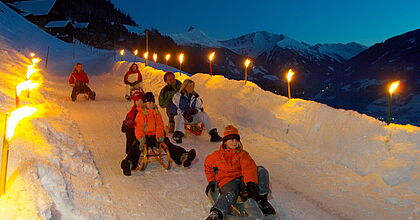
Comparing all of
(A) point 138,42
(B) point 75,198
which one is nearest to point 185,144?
(B) point 75,198

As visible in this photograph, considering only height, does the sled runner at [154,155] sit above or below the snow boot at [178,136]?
below

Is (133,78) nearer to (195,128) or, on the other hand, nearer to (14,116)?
(195,128)

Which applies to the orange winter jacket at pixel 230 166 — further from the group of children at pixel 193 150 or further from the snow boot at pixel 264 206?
the snow boot at pixel 264 206

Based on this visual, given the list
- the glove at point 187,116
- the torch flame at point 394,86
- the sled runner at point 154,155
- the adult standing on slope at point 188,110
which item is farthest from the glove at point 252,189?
the glove at point 187,116

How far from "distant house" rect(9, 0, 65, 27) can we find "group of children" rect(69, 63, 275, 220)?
186 ft

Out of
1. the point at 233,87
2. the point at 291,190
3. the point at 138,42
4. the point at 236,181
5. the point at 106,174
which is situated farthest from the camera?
the point at 138,42

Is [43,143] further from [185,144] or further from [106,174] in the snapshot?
[185,144]

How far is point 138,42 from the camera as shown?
81.8 metres

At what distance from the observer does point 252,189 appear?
4086mm

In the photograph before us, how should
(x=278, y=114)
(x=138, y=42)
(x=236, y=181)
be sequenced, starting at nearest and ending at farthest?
(x=236, y=181), (x=278, y=114), (x=138, y=42)

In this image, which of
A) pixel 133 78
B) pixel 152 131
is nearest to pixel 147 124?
pixel 152 131

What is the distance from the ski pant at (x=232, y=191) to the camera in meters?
4.05

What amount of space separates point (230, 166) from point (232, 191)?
1.37 ft

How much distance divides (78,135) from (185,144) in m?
2.60
